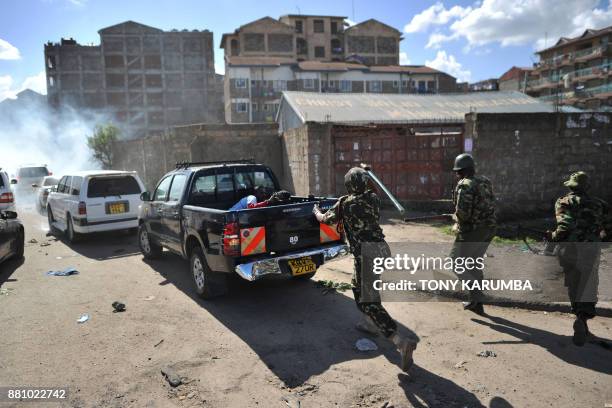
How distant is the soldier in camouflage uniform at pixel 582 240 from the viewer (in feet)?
13.4

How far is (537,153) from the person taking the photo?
34.2 ft

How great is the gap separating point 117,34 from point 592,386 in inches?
2501

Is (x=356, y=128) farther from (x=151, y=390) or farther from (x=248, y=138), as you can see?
(x=151, y=390)

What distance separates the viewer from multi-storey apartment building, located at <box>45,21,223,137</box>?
54188 mm

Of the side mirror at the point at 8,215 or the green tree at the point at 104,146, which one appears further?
the green tree at the point at 104,146

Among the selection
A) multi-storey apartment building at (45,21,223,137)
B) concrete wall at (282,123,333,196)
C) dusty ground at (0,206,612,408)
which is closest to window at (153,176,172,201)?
dusty ground at (0,206,612,408)

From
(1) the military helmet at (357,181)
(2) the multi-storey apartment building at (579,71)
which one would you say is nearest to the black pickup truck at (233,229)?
(1) the military helmet at (357,181)

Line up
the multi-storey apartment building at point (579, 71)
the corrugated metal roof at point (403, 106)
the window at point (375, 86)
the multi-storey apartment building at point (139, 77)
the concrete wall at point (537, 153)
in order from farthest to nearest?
the multi-storey apartment building at point (139, 77) → the window at point (375, 86) → the multi-storey apartment building at point (579, 71) → the corrugated metal roof at point (403, 106) → the concrete wall at point (537, 153)

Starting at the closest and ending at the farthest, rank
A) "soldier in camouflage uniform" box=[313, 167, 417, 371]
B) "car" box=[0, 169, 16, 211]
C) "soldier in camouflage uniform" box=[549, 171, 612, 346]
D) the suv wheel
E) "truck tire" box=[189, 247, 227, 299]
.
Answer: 1. "soldier in camouflage uniform" box=[313, 167, 417, 371]
2. "soldier in camouflage uniform" box=[549, 171, 612, 346]
3. "truck tire" box=[189, 247, 227, 299]
4. "car" box=[0, 169, 16, 211]
5. the suv wheel

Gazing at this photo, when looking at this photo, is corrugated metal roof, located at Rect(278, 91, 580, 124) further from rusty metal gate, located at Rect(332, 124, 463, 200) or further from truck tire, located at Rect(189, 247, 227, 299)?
truck tire, located at Rect(189, 247, 227, 299)

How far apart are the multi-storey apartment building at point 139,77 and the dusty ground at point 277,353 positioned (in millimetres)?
52995

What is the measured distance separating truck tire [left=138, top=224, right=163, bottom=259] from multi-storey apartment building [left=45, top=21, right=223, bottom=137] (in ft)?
164

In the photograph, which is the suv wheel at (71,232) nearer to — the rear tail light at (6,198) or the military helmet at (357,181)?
the rear tail light at (6,198)

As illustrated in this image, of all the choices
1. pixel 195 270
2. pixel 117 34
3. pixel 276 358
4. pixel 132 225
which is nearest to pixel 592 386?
pixel 276 358
